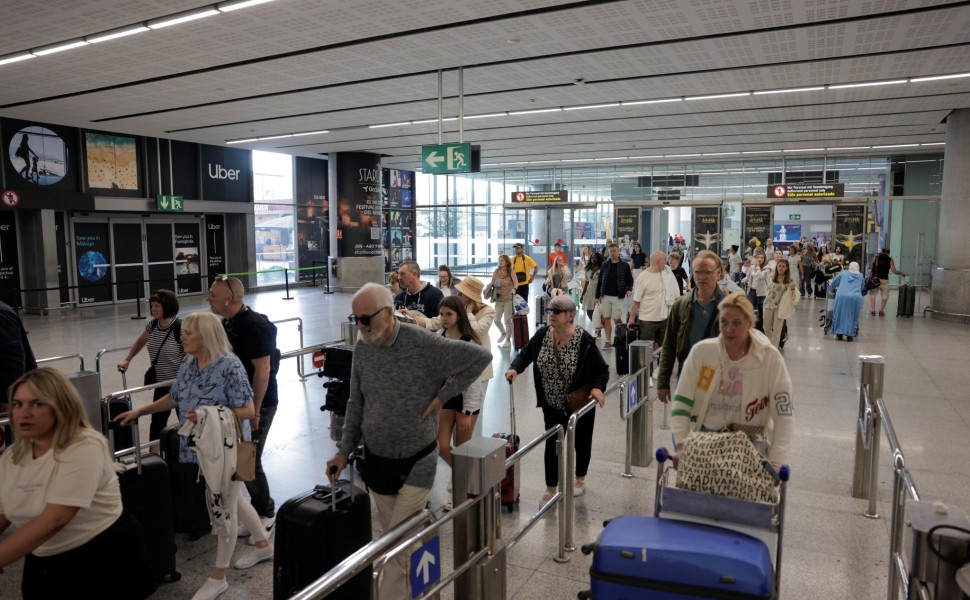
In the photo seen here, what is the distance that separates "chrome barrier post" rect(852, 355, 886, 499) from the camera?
15.8ft

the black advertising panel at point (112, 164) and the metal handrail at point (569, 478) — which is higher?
the black advertising panel at point (112, 164)

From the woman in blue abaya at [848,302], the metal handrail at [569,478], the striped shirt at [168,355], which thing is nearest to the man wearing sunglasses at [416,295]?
the striped shirt at [168,355]

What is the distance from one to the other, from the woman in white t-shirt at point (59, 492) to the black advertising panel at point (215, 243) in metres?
20.2

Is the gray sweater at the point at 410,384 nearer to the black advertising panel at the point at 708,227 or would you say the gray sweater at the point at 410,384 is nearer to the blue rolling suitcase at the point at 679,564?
the blue rolling suitcase at the point at 679,564

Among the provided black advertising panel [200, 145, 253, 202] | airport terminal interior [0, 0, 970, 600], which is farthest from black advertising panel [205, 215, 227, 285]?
black advertising panel [200, 145, 253, 202]

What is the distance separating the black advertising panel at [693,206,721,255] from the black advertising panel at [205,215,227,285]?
16735 mm

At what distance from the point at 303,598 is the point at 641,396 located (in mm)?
4083

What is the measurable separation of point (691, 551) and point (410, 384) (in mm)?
1438

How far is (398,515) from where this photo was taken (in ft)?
10.7

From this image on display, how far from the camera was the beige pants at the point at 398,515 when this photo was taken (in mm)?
3074

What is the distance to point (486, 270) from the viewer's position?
3206 cm

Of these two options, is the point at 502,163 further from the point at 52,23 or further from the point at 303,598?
the point at 303,598

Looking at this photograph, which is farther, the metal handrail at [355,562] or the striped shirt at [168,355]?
the striped shirt at [168,355]

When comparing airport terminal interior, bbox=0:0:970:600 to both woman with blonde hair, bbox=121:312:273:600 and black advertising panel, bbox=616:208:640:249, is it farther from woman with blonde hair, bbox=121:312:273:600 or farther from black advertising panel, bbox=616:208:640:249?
woman with blonde hair, bbox=121:312:273:600
